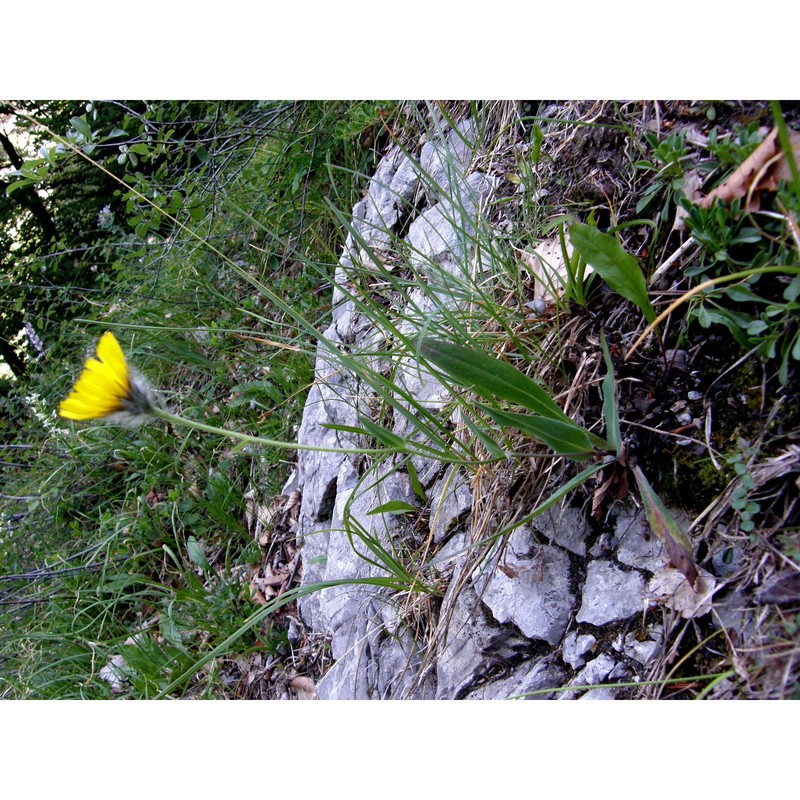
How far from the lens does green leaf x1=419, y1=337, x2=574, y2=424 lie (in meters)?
0.95

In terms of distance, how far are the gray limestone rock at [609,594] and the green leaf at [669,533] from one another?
8 cm

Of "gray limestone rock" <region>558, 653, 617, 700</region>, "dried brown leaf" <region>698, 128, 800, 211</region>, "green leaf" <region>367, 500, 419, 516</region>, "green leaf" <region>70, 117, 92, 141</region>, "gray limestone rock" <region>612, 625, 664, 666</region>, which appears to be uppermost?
"green leaf" <region>70, 117, 92, 141</region>

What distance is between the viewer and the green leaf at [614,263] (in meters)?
0.94

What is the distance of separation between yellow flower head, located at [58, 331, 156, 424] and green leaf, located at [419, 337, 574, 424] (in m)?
0.45

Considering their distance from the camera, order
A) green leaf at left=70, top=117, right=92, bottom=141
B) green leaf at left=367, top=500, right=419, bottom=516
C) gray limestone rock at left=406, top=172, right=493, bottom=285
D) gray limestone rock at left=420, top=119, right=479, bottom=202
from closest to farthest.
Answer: green leaf at left=367, top=500, right=419, bottom=516
gray limestone rock at left=406, top=172, right=493, bottom=285
gray limestone rock at left=420, top=119, right=479, bottom=202
green leaf at left=70, top=117, right=92, bottom=141

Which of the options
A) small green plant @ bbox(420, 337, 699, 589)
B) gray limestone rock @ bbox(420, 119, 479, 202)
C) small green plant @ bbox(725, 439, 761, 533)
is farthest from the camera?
gray limestone rock @ bbox(420, 119, 479, 202)

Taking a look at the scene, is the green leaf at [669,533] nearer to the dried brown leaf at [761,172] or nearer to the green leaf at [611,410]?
the green leaf at [611,410]

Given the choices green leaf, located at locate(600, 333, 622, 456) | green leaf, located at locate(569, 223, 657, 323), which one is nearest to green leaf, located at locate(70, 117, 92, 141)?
green leaf, located at locate(569, 223, 657, 323)

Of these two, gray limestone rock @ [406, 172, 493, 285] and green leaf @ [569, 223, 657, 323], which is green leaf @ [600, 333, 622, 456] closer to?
green leaf @ [569, 223, 657, 323]

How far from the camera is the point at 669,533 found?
2.72 feet

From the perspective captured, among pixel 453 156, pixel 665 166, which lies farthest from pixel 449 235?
pixel 665 166

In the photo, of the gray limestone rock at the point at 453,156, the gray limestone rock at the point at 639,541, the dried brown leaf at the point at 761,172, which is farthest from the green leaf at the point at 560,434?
the gray limestone rock at the point at 453,156

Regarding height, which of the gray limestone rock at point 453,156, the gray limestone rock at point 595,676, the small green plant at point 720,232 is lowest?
the gray limestone rock at point 595,676
